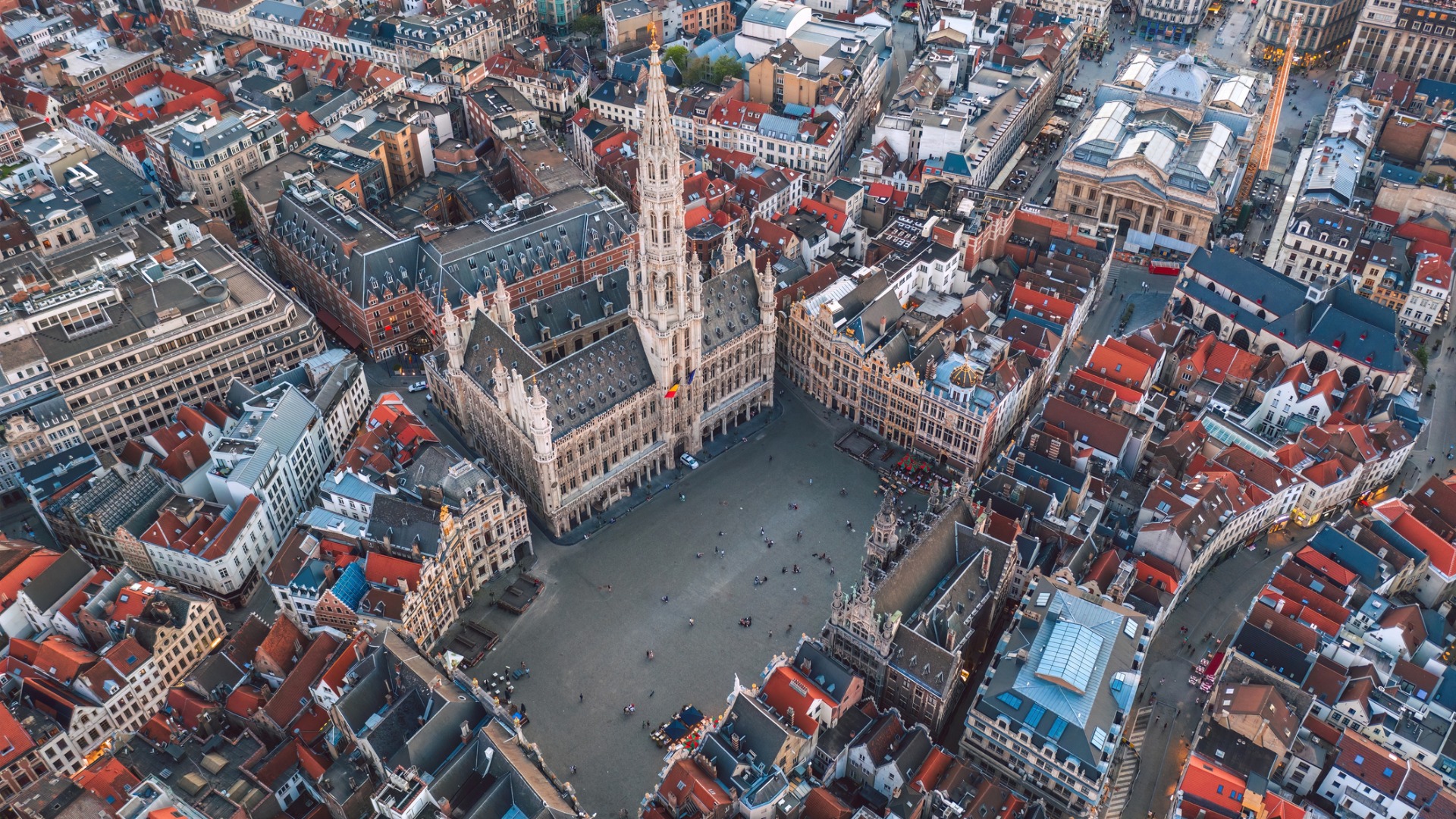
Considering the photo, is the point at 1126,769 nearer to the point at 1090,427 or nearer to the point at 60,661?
the point at 1090,427

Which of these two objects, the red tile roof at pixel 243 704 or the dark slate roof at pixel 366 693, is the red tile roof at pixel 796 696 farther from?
the red tile roof at pixel 243 704

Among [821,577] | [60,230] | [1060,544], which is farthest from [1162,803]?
[60,230]

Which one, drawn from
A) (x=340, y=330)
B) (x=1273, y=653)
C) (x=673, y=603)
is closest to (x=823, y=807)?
(x=673, y=603)

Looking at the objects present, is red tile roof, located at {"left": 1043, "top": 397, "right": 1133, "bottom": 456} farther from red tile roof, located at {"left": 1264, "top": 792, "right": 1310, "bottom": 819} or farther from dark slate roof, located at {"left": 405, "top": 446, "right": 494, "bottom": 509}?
dark slate roof, located at {"left": 405, "top": 446, "right": 494, "bottom": 509}

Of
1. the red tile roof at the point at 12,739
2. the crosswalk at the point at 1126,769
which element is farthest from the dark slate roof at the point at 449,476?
the crosswalk at the point at 1126,769

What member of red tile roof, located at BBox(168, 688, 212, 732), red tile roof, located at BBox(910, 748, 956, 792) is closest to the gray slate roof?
red tile roof, located at BBox(910, 748, 956, 792)

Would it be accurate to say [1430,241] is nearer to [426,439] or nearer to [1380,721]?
[1380,721]
